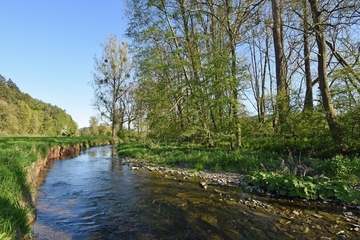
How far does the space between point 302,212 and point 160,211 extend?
3153 millimetres

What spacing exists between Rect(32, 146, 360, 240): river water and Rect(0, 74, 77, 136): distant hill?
90.1 feet

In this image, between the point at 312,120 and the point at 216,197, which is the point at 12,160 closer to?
the point at 216,197

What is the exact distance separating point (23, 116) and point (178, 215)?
1637 inches

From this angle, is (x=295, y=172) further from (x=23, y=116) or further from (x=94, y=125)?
(x=94, y=125)

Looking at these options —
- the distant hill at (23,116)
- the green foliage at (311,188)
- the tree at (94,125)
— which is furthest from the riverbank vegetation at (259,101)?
the tree at (94,125)

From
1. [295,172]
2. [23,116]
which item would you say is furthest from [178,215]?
[23,116]

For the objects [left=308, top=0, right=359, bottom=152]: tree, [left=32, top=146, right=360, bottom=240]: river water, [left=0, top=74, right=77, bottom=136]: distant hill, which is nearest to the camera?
[left=32, top=146, right=360, bottom=240]: river water

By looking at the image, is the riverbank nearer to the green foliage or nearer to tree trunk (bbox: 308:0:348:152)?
the green foliage

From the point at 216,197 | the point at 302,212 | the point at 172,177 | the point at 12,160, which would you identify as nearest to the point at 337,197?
the point at 302,212

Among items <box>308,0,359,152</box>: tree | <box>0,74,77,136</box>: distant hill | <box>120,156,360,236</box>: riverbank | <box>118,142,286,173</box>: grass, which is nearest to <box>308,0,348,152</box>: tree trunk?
<box>308,0,359,152</box>: tree

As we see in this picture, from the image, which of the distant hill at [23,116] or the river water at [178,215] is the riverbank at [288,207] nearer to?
the river water at [178,215]

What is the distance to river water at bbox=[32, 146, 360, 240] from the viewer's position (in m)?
4.46

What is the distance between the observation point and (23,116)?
127ft

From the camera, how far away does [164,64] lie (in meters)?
14.2
